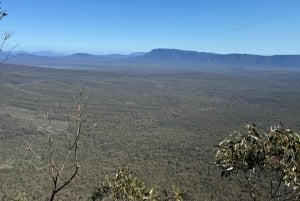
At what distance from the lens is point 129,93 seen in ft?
349

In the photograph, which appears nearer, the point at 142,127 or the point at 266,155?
the point at 266,155

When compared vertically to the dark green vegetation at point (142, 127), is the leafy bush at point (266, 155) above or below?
above

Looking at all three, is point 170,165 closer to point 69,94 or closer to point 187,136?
point 187,136

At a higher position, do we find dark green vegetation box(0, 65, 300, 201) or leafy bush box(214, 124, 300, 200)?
leafy bush box(214, 124, 300, 200)

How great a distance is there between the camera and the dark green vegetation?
32938 millimetres

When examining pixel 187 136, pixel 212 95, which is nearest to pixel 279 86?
pixel 212 95

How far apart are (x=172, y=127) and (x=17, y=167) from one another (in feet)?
93.9

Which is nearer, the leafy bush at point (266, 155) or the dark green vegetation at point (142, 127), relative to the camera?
the leafy bush at point (266, 155)

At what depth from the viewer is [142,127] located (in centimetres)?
6153

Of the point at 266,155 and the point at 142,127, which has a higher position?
the point at 266,155

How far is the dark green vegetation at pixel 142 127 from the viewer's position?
32.9m

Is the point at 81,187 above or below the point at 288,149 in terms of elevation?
below

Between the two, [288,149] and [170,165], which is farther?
[170,165]

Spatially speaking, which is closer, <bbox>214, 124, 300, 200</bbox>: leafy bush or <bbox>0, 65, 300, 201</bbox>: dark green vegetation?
<bbox>214, 124, 300, 200</bbox>: leafy bush
